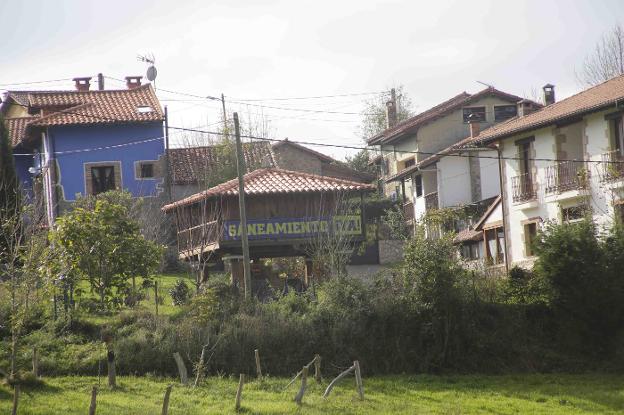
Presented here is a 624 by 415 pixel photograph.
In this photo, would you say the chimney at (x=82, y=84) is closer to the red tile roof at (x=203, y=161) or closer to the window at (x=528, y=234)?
the red tile roof at (x=203, y=161)

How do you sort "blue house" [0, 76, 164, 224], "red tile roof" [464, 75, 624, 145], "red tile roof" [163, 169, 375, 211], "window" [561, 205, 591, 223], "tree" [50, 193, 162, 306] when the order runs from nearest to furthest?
"tree" [50, 193, 162, 306], "red tile roof" [464, 75, 624, 145], "window" [561, 205, 591, 223], "red tile roof" [163, 169, 375, 211], "blue house" [0, 76, 164, 224]

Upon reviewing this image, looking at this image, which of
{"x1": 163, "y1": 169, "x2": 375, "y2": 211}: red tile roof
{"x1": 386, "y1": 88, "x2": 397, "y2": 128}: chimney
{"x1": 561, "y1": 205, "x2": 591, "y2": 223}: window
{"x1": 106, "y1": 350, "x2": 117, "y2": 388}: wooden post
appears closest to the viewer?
{"x1": 106, "y1": 350, "x2": 117, "y2": 388}: wooden post

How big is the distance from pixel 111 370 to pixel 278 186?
13200mm

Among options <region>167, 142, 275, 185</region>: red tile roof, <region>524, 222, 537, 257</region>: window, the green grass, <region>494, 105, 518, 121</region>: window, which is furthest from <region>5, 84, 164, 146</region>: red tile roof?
the green grass

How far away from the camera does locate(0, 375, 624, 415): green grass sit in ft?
76.8

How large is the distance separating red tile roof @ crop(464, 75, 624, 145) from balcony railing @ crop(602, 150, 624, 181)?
5.14 ft

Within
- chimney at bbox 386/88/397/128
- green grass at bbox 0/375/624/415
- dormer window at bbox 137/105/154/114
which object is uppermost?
chimney at bbox 386/88/397/128

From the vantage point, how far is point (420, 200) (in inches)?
2094

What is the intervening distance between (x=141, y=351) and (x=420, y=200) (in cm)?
2731

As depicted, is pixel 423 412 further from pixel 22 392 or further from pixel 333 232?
pixel 333 232

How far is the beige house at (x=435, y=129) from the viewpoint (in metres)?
53.1

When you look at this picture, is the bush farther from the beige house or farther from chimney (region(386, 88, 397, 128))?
chimney (region(386, 88, 397, 128))

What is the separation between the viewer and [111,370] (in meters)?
26.1

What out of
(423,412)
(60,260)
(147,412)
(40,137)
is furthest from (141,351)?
(40,137)
